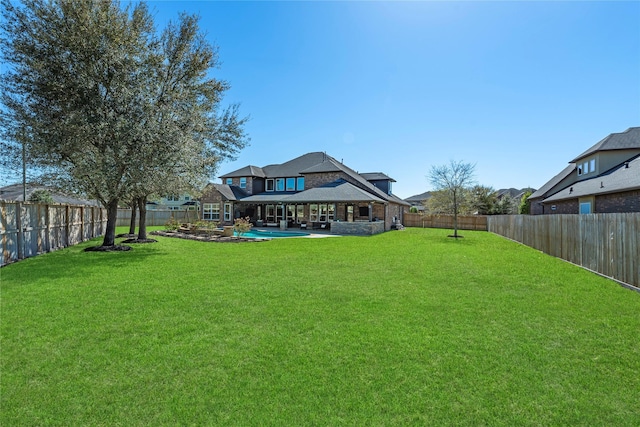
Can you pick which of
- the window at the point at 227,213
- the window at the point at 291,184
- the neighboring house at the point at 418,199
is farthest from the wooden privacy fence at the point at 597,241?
the neighboring house at the point at 418,199

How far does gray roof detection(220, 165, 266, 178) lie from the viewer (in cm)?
3297

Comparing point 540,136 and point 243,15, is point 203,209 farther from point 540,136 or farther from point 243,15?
point 540,136

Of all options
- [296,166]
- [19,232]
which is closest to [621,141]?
[296,166]

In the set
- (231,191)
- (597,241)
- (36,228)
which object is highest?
(231,191)

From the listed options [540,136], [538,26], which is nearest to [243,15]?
[538,26]

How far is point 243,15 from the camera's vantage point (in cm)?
1423

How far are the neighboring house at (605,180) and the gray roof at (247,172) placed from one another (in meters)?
26.4

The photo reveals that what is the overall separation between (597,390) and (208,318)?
5135 mm

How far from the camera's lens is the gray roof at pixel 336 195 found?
81.0 ft

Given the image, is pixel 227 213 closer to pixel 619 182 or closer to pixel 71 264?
pixel 71 264

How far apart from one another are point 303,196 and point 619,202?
20.4 m

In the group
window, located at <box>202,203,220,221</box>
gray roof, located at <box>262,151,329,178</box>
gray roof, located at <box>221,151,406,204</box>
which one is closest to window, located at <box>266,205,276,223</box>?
gray roof, located at <box>221,151,406,204</box>

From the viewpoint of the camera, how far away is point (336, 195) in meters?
25.8

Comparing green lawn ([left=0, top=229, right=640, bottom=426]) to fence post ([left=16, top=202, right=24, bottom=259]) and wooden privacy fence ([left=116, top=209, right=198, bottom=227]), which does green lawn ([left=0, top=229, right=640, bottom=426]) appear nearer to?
fence post ([left=16, top=202, right=24, bottom=259])
